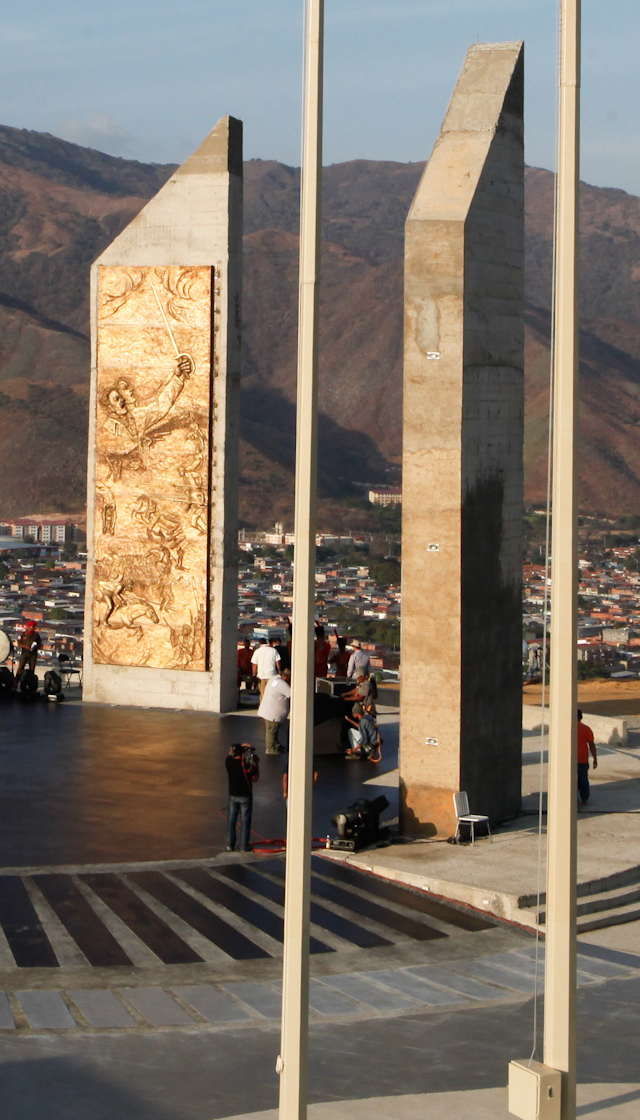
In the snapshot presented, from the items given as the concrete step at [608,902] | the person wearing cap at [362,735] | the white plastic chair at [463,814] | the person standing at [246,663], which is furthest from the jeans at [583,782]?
the person standing at [246,663]

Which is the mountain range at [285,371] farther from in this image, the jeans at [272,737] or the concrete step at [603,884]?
the concrete step at [603,884]

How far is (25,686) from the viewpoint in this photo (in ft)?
80.5

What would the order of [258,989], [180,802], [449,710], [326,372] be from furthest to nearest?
[326,372] < [180,802] < [449,710] < [258,989]

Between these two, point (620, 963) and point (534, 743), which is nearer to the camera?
point (620, 963)

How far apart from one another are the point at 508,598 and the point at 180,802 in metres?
4.21

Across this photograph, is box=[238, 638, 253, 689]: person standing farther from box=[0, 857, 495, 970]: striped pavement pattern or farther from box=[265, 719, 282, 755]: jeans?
box=[0, 857, 495, 970]: striped pavement pattern

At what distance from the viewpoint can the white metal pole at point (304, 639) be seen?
26.1 feet

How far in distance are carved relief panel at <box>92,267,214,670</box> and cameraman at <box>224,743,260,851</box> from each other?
25.1 feet

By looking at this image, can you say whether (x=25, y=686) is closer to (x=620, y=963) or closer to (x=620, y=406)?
(x=620, y=963)

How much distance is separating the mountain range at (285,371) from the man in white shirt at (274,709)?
47106 millimetres

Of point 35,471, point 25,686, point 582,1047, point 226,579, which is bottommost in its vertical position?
point 582,1047

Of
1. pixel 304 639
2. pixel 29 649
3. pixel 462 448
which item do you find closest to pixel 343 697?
pixel 29 649

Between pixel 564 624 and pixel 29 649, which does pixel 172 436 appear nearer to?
pixel 29 649

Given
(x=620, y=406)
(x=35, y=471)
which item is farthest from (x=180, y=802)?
(x=620, y=406)
